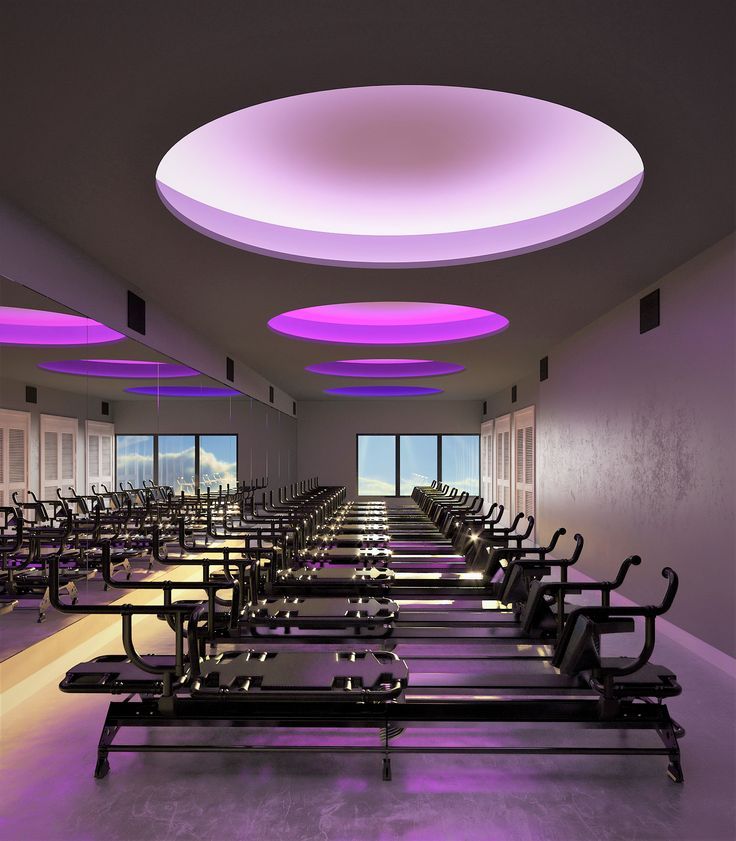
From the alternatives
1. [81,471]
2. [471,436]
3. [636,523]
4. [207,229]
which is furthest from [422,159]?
[471,436]

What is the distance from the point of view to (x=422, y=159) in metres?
3.75

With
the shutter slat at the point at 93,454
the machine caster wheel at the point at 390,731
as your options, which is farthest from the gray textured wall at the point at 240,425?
the machine caster wheel at the point at 390,731

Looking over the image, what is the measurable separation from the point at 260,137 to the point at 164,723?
298 centimetres

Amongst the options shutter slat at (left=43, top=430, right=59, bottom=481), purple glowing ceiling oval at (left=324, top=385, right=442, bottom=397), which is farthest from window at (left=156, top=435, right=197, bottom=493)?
purple glowing ceiling oval at (left=324, top=385, right=442, bottom=397)

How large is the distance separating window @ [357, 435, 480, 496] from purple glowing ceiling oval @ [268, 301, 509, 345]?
7.26 m

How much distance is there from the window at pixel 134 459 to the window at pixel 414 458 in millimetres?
9697

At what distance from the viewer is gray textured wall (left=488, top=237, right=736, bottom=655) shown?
395 centimetres

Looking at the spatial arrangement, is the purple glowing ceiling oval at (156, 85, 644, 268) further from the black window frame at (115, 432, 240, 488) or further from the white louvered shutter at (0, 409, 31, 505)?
the black window frame at (115, 432, 240, 488)

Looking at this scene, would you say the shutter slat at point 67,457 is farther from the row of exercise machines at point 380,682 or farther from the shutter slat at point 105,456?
the row of exercise machines at point 380,682

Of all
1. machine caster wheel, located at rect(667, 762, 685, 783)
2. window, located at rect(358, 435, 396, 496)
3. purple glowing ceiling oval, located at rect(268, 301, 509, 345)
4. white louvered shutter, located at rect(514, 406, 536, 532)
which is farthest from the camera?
window, located at rect(358, 435, 396, 496)

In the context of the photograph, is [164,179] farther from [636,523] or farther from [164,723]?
[636,523]

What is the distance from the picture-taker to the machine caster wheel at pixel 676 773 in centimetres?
229

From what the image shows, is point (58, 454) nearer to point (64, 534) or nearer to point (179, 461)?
point (64, 534)

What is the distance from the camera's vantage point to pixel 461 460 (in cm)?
1511
